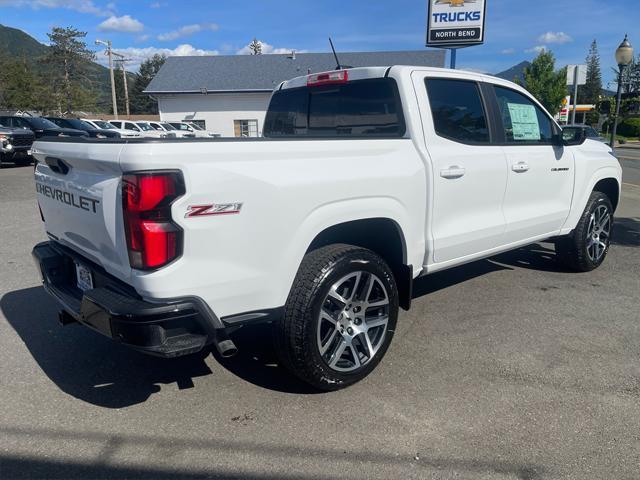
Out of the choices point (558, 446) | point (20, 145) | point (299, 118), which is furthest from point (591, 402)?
point (20, 145)

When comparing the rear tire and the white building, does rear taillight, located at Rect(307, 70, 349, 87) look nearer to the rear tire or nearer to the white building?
the rear tire

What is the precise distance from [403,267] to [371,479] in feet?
4.91

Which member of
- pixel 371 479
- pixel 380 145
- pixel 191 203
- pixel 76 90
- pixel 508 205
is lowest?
pixel 371 479

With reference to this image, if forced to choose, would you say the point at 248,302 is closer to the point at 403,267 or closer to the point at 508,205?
the point at 403,267

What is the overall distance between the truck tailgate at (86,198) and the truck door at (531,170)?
317 centimetres

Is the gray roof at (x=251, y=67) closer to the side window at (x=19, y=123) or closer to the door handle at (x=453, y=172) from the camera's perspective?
the side window at (x=19, y=123)

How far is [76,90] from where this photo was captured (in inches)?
2373

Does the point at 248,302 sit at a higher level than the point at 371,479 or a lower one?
higher

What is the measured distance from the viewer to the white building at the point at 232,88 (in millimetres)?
38188

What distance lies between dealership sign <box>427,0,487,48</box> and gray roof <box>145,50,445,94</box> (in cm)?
2087

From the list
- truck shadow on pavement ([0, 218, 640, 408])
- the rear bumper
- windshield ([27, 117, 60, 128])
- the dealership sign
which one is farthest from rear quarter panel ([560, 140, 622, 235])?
windshield ([27, 117, 60, 128])

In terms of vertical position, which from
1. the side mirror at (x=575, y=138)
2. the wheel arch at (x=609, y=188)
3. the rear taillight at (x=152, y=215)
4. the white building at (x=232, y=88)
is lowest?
the wheel arch at (x=609, y=188)

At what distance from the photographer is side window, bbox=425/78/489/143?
3.83 meters

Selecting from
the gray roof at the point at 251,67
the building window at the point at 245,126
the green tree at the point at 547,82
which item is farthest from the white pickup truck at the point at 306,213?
the green tree at the point at 547,82
